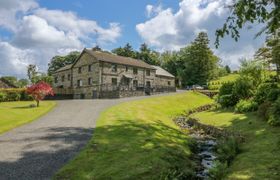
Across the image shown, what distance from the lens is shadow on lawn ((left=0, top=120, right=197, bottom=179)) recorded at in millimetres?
10195

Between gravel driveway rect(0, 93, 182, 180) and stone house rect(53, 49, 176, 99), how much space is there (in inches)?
1144

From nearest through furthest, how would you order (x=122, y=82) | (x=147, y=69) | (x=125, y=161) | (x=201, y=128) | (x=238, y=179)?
(x=238, y=179)
(x=125, y=161)
(x=201, y=128)
(x=122, y=82)
(x=147, y=69)

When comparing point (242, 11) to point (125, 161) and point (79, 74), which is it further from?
point (79, 74)

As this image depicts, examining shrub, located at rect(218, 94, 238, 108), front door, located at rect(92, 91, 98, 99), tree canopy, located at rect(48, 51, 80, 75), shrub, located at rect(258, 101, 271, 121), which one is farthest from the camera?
tree canopy, located at rect(48, 51, 80, 75)

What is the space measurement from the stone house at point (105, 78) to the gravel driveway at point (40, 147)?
2905 cm

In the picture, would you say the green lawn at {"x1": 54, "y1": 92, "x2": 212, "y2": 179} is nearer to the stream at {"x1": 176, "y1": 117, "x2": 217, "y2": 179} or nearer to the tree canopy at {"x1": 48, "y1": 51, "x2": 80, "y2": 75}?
the stream at {"x1": 176, "y1": 117, "x2": 217, "y2": 179}

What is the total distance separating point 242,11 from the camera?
29.0 ft

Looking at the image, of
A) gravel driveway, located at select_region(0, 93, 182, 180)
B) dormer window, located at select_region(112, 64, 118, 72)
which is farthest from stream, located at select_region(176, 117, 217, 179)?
dormer window, located at select_region(112, 64, 118, 72)

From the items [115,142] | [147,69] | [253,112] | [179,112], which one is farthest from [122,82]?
[115,142]

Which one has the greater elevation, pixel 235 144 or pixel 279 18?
pixel 279 18

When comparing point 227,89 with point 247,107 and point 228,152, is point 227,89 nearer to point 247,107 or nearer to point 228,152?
point 247,107

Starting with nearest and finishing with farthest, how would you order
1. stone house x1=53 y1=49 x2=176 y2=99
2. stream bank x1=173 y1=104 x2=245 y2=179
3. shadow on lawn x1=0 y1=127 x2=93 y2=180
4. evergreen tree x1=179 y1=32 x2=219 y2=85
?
shadow on lawn x1=0 y1=127 x2=93 y2=180, stream bank x1=173 y1=104 x2=245 y2=179, stone house x1=53 y1=49 x2=176 y2=99, evergreen tree x1=179 y1=32 x2=219 y2=85

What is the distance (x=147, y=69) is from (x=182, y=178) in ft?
174

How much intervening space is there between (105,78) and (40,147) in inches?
1593
